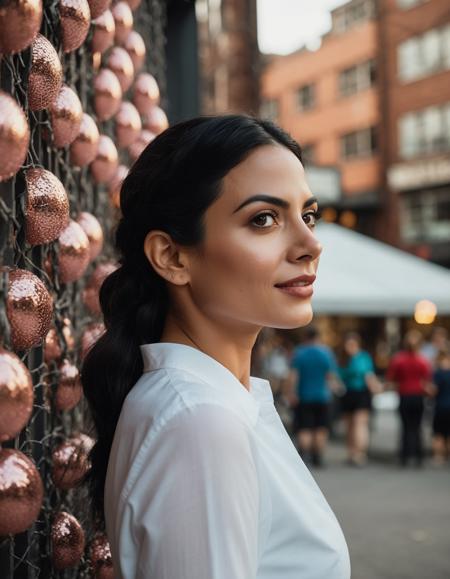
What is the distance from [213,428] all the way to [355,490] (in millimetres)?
7540

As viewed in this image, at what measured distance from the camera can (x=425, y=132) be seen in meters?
26.2

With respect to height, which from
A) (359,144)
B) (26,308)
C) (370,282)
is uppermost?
(359,144)

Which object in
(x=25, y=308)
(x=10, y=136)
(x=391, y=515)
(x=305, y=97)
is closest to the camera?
(x=10, y=136)

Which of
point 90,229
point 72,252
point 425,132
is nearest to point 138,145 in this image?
point 90,229

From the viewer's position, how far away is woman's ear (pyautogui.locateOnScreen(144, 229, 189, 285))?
4.59 ft

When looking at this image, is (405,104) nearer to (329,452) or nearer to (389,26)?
(389,26)

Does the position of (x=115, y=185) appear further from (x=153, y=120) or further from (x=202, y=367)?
(x=202, y=367)

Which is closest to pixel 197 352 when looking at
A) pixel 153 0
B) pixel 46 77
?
pixel 46 77

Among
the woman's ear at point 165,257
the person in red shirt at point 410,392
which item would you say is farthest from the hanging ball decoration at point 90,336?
the person in red shirt at point 410,392

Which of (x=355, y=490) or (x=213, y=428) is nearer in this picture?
(x=213, y=428)

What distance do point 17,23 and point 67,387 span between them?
83 cm

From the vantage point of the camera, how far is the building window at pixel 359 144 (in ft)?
93.5

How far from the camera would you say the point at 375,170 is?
2825 cm

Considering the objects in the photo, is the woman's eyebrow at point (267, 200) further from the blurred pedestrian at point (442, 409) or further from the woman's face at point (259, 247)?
the blurred pedestrian at point (442, 409)
